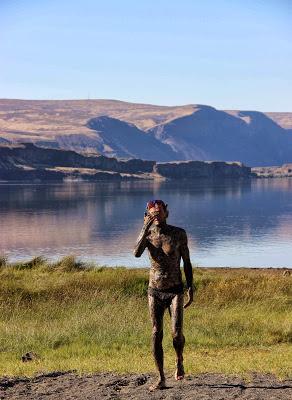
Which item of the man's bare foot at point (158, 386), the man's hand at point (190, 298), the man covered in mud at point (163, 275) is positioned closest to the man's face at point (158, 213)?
the man covered in mud at point (163, 275)

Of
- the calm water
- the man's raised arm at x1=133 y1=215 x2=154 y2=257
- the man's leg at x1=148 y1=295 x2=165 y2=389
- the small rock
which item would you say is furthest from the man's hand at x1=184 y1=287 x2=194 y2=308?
the calm water

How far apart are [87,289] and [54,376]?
34.9 ft

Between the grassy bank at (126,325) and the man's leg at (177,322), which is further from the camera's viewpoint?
the grassy bank at (126,325)

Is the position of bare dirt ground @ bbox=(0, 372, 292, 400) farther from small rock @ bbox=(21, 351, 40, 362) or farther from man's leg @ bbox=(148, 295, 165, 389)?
small rock @ bbox=(21, 351, 40, 362)

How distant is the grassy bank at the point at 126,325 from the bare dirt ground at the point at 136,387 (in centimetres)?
69

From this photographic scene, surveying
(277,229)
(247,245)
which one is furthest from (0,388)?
(277,229)

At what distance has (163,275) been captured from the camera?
9.08 metres

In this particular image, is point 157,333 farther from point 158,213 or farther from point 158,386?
point 158,213

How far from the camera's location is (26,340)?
13039 millimetres

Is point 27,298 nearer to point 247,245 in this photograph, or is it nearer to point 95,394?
point 95,394

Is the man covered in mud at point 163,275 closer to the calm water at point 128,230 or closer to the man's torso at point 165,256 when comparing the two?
the man's torso at point 165,256

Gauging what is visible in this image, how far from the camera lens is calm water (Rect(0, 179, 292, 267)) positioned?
51.6 m

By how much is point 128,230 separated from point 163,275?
63249mm

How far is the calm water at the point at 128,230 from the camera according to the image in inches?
2033
